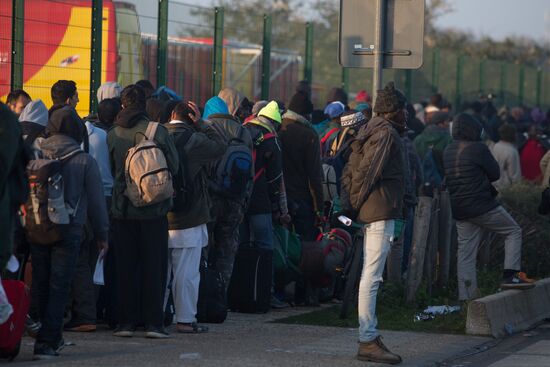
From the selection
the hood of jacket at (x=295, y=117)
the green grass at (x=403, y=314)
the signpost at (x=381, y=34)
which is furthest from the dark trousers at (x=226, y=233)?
the signpost at (x=381, y=34)

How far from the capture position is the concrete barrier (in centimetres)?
1095

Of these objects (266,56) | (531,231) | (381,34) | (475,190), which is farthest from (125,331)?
(266,56)

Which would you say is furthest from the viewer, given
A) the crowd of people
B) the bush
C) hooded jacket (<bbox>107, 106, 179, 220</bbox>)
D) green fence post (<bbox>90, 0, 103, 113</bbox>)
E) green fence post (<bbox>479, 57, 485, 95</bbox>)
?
green fence post (<bbox>479, 57, 485, 95</bbox>)

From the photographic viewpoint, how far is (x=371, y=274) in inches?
355

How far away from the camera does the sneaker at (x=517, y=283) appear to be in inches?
474

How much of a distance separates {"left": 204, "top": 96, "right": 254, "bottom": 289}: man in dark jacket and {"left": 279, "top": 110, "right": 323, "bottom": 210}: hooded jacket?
3.77 ft

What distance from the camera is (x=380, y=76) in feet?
37.3

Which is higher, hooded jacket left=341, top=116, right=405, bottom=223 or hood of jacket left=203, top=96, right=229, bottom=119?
hood of jacket left=203, top=96, right=229, bottom=119

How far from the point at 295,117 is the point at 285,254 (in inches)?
55.3

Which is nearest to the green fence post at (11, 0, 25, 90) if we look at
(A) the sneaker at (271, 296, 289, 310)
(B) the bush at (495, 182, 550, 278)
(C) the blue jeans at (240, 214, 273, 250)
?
(C) the blue jeans at (240, 214, 273, 250)

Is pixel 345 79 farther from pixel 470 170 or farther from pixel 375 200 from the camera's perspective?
pixel 375 200

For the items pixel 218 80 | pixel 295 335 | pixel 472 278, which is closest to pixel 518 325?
pixel 472 278

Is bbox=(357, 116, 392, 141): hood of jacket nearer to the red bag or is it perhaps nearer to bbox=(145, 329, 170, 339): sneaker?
bbox=(145, 329, 170, 339): sneaker

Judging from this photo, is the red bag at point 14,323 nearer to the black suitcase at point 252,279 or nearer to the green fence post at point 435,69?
the black suitcase at point 252,279
